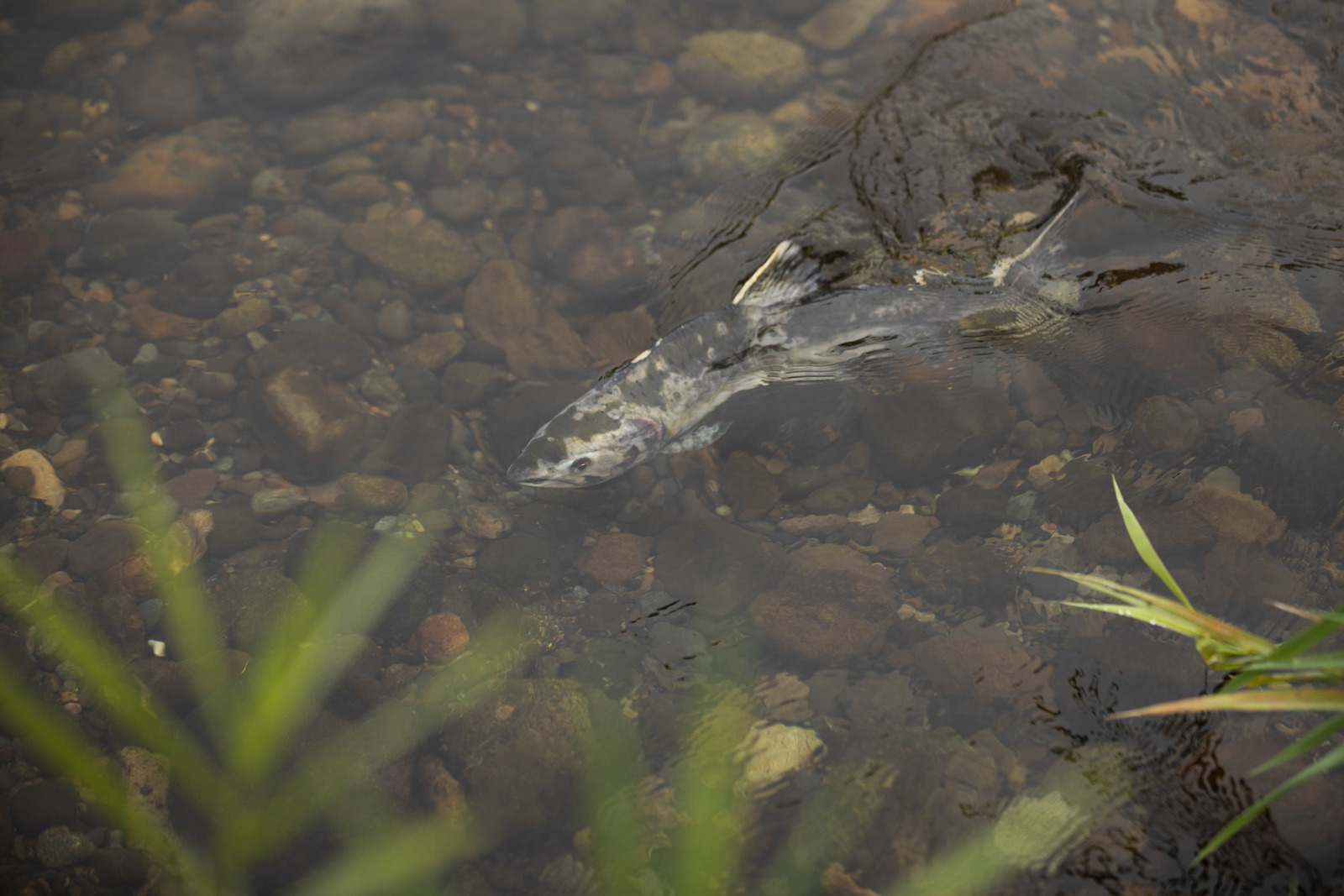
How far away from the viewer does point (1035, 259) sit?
4852 millimetres

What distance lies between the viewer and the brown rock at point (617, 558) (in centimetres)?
411

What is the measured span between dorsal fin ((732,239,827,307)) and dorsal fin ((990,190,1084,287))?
128 cm

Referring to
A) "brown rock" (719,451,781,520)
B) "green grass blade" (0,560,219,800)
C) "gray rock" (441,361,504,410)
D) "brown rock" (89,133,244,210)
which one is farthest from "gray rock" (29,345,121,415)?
"brown rock" (719,451,781,520)

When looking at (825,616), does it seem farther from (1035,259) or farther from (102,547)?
(102,547)

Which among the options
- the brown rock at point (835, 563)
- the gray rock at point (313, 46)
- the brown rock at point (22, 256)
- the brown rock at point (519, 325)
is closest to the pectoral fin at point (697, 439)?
the brown rock at point (519, 325)

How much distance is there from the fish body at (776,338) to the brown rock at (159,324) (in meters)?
2.85

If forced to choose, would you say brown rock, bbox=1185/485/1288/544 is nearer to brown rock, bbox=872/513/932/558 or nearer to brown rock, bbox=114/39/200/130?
brown rock, bbox=872/513/932/558

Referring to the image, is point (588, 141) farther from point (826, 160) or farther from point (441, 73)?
point (826, 160)

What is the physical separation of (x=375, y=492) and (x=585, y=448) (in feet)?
4.42

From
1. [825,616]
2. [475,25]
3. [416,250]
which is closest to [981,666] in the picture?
[825,616]

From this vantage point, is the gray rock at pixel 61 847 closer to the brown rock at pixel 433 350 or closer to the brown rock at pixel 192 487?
the brown rock at pixel 192 487

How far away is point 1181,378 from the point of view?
4.27 metres

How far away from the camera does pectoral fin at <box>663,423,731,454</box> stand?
466 cm

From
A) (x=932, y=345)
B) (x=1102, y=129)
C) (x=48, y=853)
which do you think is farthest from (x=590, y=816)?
(x=1102, y=129)
